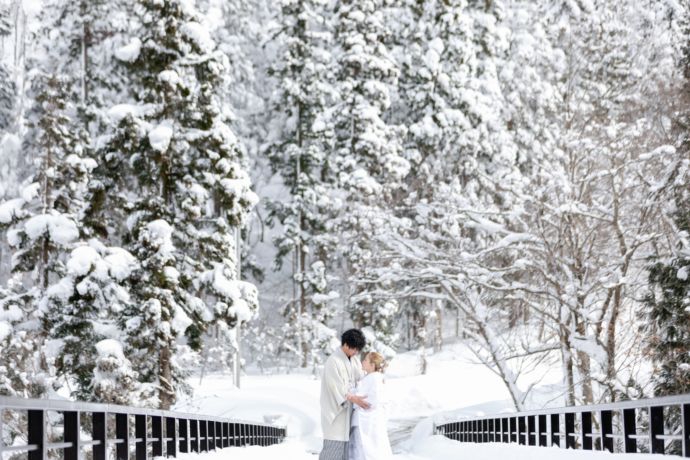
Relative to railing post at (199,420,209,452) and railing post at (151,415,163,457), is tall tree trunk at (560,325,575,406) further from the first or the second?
railing post at (151,415,163,457)

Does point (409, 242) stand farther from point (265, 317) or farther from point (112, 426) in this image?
point (265, 317)

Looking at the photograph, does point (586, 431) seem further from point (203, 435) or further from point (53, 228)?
point (53, 228)

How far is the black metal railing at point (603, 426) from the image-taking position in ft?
24.1

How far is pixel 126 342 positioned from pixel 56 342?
1755mm

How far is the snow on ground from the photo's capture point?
1900 cm

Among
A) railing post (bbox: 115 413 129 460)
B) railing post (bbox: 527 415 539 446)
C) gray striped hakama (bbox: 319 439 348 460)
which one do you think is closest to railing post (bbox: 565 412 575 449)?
railing post (bbox: 527 415 539 446)

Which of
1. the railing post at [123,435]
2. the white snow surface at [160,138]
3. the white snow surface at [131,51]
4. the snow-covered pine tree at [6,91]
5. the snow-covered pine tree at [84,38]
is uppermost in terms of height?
the snow-covered pine tree at [84,38]

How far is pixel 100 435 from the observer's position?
738cm

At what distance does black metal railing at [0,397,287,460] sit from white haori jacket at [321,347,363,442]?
1.62m

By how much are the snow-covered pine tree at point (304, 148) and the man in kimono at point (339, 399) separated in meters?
33.8

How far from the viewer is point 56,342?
75.7 ft

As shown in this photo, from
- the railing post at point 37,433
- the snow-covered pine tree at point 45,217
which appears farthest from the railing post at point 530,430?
the snow-covered pine tree at point 45,217

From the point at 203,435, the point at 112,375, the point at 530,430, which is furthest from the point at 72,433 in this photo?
the point at 112,375

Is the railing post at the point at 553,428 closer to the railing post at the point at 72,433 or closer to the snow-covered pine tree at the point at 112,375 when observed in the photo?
the railing post at the point at 72,433
